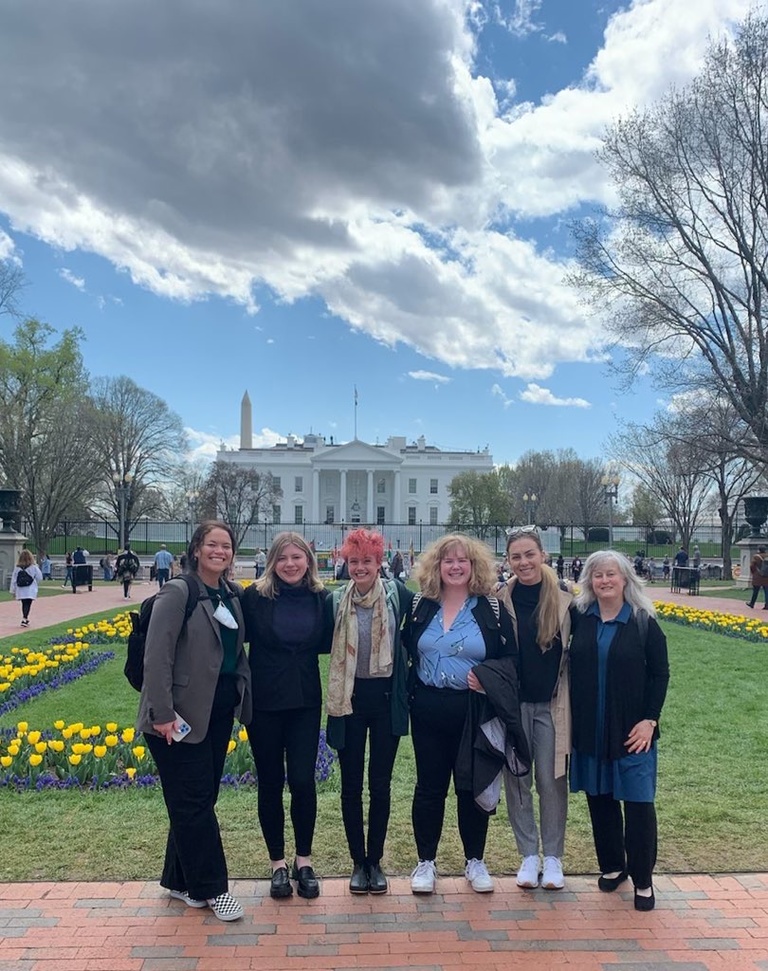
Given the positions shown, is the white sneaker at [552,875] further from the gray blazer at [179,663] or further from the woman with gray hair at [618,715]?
the gray blazer at [179,663]

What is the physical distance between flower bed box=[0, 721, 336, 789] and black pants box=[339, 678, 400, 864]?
1.82 meters

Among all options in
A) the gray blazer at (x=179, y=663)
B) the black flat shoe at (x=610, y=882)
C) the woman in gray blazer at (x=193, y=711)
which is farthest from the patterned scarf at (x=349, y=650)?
the black flat shoe at (x=610, y=882)

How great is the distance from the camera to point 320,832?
4496 mm

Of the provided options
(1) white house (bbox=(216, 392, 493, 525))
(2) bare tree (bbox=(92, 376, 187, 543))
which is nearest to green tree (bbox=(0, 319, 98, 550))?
(2) bare tree (bbox=(92, 376, 187, 543))

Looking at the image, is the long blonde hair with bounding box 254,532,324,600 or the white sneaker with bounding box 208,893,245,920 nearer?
the white sneaker with bounding box 208,893,245,920

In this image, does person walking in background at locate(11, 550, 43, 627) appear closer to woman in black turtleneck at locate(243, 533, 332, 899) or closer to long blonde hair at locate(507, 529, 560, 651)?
woman in black turtleneck at locate(243, 533, 332, 899)

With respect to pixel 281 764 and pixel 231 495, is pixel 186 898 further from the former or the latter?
pixel 231 495

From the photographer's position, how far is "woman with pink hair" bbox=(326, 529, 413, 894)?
3670 mm

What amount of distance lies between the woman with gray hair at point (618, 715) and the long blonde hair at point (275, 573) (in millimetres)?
1372

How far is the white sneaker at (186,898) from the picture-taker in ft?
11.5

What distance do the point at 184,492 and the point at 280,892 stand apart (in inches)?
2203

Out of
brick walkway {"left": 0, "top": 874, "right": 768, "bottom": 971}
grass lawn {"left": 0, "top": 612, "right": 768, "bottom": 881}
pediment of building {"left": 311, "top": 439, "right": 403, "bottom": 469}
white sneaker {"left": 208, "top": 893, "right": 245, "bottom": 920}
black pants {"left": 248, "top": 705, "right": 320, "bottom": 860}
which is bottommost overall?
grass lawn {"left": 0, "top": 612, "right": 768, "bottom": 881}

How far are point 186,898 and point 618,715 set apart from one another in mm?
2286

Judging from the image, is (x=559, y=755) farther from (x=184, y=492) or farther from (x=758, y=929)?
(x=184, y=492)
